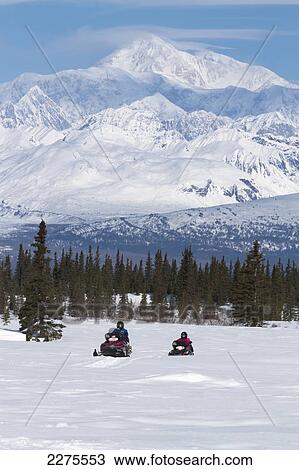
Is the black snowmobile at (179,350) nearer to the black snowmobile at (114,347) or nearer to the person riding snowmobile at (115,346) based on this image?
the person riding snowmobile at (115,346)

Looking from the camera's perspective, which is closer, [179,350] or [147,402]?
[147,402]

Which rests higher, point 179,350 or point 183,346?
point 183,346

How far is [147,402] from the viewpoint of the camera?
60.3 feet

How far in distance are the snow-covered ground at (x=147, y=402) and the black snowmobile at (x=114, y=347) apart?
0.53 meters

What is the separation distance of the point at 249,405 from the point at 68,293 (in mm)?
134182

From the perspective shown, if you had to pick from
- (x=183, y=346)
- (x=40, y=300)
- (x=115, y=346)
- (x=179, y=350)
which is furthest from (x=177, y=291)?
(x=115, y=346)

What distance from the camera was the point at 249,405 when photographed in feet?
59.2

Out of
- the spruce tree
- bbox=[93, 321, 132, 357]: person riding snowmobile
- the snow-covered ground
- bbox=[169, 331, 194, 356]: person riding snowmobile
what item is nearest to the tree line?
the spruce tree

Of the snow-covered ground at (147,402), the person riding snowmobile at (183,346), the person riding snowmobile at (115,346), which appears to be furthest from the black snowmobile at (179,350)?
the person riding snowmobile at (115,346)

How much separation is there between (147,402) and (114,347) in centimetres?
1311

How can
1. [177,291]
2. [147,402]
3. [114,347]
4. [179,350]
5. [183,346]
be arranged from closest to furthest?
[147,402] → [114,347] → [179,350] → [183,346] → [177,291]

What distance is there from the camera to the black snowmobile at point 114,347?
31.4 metres

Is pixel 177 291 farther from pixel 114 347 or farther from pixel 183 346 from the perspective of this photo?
pixel 114 347
